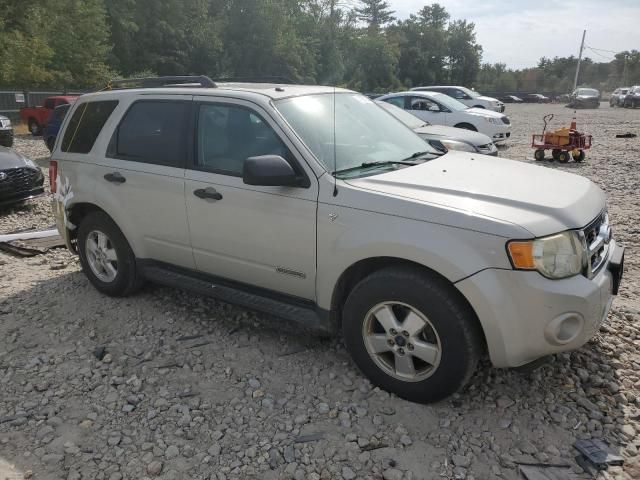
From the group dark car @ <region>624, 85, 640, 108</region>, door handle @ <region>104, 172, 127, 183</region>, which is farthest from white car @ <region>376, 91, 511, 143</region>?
dark car @ <region>624, 85, 640, 108</region>

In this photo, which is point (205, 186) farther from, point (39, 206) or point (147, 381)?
point (39, 206)

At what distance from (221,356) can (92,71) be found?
31.4 meters

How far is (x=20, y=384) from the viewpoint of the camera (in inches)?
137

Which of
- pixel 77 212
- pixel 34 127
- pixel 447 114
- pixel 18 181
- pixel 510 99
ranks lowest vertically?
pixel 510 99

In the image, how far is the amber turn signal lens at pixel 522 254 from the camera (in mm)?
2629

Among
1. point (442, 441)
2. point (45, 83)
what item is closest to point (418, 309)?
point (442, 441)

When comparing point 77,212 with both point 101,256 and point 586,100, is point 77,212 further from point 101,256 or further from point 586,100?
point 586,100

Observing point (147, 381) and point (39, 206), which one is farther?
point (39, 206)

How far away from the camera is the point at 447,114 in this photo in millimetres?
14492

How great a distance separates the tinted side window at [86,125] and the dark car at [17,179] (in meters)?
3.22

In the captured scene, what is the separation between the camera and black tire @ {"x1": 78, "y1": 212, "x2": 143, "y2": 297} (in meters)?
4.45

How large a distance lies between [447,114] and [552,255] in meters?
12.5

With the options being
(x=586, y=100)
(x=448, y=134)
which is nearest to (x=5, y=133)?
(x=448, y=134)

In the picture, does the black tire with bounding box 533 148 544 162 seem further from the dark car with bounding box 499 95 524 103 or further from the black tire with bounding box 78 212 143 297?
the dark car with bounding box 499 95 524 103
